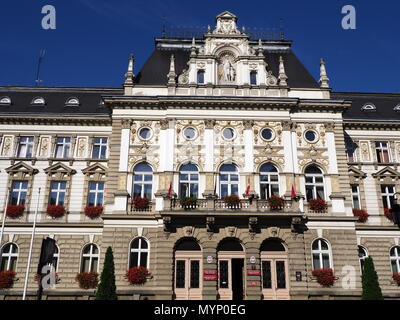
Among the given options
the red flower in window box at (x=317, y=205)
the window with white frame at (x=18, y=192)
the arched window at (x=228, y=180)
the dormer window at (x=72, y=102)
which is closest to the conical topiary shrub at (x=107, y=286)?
the arched window at (x=228, y=180)

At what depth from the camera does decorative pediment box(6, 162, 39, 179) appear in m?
30.9

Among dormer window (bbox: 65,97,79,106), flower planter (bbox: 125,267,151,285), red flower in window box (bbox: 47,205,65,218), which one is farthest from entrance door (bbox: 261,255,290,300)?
dormer window (bbox: 65,97,79,106)

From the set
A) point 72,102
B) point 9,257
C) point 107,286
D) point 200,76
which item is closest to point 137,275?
point 107,286

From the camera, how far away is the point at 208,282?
25500 mm

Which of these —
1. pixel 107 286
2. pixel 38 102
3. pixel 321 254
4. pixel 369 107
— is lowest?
pixel 107 286

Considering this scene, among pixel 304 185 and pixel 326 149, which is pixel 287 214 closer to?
pixel 304 185

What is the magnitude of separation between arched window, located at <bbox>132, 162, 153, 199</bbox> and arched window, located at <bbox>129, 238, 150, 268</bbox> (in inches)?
125

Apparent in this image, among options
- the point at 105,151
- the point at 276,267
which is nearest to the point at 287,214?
the point at 276,267

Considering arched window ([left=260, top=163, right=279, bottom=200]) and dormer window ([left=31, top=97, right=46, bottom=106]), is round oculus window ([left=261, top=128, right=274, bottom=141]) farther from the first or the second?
dormer window ([left=31, top=97, right=46, bottom=106])

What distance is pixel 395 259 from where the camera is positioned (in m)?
29.9

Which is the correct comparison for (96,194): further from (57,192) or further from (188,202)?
(188,202)

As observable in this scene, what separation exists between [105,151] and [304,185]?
15485 mm

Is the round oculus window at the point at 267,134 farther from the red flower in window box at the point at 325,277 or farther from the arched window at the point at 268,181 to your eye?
the red flower in window box at the point at 325,277

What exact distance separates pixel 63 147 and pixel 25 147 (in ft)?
9.87
